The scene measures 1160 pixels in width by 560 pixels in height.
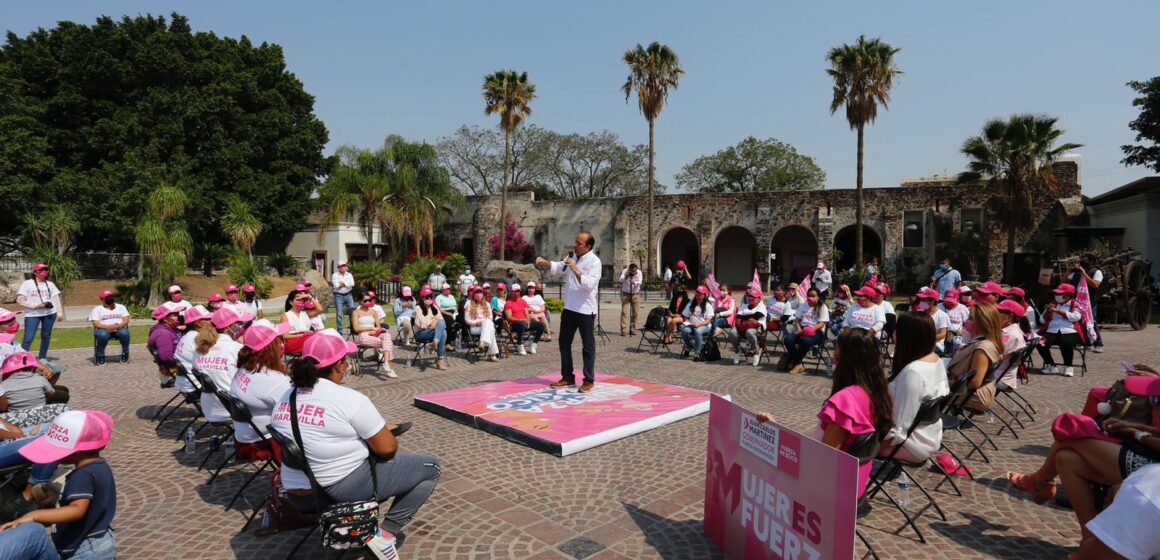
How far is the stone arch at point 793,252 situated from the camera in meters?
32.7

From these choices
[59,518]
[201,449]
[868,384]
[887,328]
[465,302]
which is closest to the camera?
[59,518]

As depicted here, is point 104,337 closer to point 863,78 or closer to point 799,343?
point 799,343

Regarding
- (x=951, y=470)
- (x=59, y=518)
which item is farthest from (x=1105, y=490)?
(x=59, y=518)

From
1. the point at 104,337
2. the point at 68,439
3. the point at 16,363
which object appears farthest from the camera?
Answer: the point at 104,337

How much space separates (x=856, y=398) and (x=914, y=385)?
2.43 feet

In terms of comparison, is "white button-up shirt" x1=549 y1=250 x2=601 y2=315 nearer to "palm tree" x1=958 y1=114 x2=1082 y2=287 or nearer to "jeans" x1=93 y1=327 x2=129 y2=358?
"jeans" x1=93 y1=327 x2=129 y2=358

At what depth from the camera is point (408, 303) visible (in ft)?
36.2

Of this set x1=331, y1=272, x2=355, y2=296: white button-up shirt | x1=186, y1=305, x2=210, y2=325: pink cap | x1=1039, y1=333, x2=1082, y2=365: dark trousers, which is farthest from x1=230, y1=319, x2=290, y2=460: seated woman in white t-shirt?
x1=1039, y1=333, x2=1082, y2=365: dark trousers

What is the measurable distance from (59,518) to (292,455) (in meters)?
0.90

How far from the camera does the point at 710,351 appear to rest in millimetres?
10203

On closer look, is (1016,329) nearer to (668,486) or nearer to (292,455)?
(668,486)

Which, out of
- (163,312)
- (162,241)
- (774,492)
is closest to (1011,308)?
(774,492)

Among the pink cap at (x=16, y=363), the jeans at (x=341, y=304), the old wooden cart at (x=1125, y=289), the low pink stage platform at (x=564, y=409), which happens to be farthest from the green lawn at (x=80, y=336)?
the old wooden cart at (x=1125, y=289)

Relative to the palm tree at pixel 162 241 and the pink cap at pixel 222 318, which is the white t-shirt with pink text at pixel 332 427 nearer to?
the pink cap at pixel 222 318
